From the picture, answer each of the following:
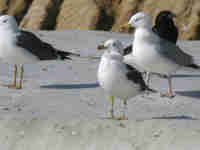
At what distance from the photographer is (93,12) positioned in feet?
57.2

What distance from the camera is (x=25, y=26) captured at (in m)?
18.7

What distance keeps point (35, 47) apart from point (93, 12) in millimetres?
9668

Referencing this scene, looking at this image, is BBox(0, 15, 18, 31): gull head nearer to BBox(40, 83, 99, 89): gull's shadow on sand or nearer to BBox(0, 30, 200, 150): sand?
BBox(0, 30, 200, 150): sand

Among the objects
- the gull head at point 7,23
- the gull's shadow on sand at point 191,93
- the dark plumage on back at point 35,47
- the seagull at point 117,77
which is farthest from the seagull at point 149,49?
the gull head at point 7,23

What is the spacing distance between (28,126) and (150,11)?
39.3 feet

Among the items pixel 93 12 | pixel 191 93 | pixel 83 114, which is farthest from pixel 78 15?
pixel 83 114

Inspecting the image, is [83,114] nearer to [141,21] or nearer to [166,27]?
[141,21]

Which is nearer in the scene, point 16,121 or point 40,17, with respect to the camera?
point 16,121

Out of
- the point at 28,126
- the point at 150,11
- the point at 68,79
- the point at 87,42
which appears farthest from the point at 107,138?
the point at 150,11

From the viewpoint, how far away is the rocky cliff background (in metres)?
16.5

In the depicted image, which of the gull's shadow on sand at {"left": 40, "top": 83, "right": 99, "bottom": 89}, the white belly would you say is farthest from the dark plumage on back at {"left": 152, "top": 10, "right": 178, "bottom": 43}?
the white belly

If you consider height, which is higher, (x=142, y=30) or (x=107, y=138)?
(x=142, y=30)

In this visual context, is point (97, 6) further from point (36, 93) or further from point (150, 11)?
point (36, 93)

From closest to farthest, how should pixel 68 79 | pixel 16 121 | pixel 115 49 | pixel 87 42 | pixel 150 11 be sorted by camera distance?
pixel 16 121 < pixel 115 49 < pixel 68 79 < pixel 87 42 < pixel 150 11
